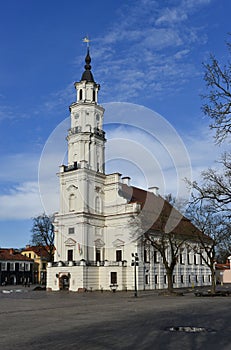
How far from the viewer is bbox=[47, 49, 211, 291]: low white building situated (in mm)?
59688

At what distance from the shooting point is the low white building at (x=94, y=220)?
59.7m

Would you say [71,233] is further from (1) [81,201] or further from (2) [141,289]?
(2) [141,289]

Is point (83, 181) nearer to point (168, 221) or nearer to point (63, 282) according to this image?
point (63, 282)

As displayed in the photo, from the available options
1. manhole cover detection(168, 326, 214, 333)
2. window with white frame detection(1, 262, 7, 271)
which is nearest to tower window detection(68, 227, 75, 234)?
window with white frame detection(1, 262, 7, 271)

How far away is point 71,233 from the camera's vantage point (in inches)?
2498

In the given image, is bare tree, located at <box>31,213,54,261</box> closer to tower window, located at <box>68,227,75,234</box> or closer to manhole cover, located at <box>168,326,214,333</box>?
tower window, located at <box>68,227,75,234</box>

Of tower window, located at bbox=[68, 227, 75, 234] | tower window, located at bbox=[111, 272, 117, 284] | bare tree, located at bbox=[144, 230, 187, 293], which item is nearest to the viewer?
bare tree, located at bbox=[144, 230, 187, 293]

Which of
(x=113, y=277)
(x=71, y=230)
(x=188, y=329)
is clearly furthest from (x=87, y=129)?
(x=188, y=329)

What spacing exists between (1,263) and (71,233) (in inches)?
1511

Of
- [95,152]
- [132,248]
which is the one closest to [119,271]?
[132,248]

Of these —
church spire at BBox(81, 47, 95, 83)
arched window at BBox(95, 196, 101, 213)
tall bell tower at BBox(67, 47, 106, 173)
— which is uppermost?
church spire at BBox(81, 47, 95, 83)

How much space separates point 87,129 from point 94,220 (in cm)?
1533

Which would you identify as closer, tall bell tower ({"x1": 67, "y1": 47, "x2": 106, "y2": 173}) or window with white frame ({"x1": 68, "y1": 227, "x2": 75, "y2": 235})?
window with white frame ({"x1": 68, "y1": 227, "x2": 75, "y2": 235})

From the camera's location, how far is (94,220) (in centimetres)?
6369
